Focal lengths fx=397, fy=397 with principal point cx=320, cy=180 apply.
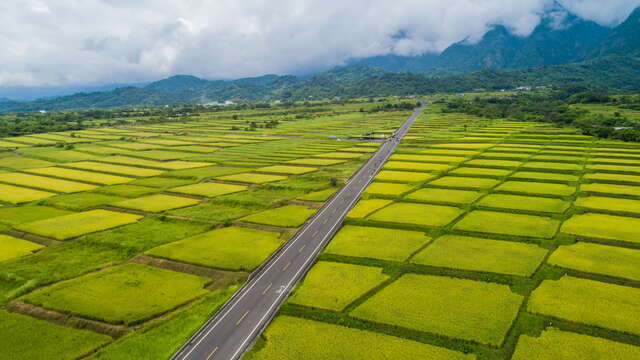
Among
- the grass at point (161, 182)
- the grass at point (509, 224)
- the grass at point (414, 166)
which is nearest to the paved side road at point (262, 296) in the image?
the grass at point (509, 224)

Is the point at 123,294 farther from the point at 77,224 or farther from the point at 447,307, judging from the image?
the point at 447,307

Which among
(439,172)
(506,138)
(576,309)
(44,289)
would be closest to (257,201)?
(44,289)

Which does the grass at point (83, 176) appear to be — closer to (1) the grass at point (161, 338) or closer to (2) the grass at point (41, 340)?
(2) the grass at point (41, 340)

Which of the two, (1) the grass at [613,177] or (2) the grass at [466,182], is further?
(2) the grass at [466,182]

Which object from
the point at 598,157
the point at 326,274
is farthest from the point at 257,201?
the point at 598,157

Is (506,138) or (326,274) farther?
(506,138)

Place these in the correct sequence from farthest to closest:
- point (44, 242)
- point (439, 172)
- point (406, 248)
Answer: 1. point (439, 172)
2. point (44, 242)
3. point (406, 248)

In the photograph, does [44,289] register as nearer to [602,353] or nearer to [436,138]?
[602,353]

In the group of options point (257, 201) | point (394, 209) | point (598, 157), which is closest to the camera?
point (394, 209)
